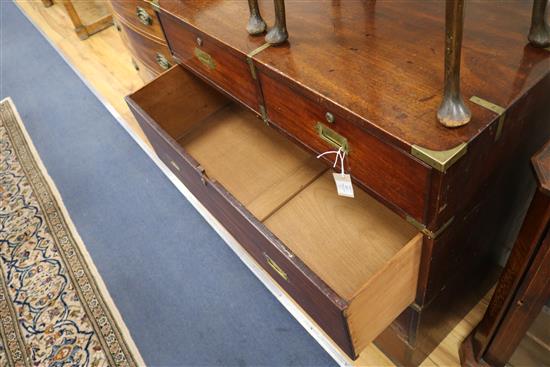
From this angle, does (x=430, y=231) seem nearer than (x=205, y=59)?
Yes

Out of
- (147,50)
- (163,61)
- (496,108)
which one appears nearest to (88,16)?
(147,50)

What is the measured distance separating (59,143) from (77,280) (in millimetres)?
790

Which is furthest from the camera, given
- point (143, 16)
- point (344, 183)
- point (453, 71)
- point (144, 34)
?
point (144, 34)

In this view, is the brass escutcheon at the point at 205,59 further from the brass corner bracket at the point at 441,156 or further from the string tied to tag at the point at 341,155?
the brass corner bracket at the point at 441,156

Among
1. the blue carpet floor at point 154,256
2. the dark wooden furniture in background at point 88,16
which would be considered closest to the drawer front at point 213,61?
the blue carpet floor at point 154,256

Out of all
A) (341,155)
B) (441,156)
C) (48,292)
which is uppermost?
(441,156)

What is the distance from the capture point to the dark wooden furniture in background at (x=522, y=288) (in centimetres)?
61

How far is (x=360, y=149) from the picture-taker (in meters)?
0.68

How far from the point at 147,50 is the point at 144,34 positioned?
9cm

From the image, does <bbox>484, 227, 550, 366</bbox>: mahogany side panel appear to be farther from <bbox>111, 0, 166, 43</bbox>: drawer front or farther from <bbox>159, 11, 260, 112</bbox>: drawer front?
<bbox>111, 0, 166, 43</bbox>: drawer front

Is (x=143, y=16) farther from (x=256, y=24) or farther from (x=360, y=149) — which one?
(x=360, y=149)

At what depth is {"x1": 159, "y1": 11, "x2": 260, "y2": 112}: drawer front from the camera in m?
0.87

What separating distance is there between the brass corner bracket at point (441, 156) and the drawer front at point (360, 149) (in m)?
0.02

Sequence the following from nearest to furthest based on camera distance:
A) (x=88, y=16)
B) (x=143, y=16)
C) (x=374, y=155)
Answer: (x=374, y=155) < (x=143, y=16) < (x=88, y=16)
